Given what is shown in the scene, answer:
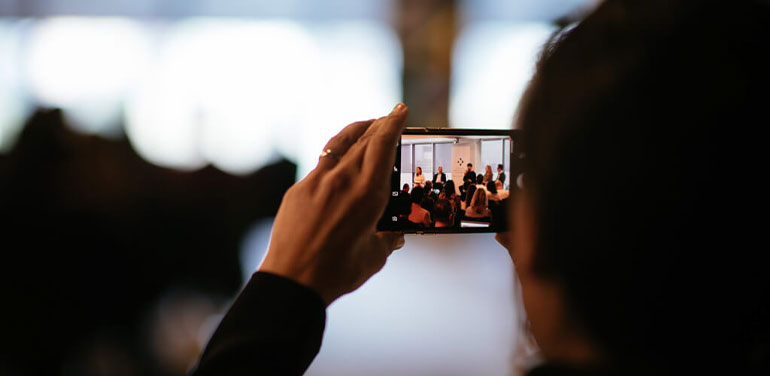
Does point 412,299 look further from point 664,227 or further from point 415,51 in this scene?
point 664,227

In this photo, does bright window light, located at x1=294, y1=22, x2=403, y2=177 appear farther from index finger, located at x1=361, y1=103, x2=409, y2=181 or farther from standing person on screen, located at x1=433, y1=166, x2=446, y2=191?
index finger, located at x1=361, y1=103, x2=409, y2=181

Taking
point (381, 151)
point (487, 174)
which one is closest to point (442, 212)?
point (487, 174)

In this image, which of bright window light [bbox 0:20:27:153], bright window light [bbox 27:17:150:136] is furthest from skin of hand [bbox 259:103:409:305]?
bright window light [bbox 0:20:27:153]

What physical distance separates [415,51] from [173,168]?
1.09m

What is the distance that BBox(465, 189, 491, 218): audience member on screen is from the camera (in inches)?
30.7

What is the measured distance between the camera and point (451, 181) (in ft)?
2.65

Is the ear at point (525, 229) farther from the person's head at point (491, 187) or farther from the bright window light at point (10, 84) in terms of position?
the bright window light at point (10, 84)

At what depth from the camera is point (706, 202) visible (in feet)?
0.84

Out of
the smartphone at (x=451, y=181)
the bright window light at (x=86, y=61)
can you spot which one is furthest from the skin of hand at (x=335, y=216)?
the bright window light at (x=86, y=61)

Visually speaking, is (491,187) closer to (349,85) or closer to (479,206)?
(479,206)

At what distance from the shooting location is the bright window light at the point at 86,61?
1.88 metres

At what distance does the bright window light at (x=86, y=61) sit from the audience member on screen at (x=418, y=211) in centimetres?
158

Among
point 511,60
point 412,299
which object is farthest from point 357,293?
point 511,60

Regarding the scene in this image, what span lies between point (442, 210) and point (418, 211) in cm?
5
